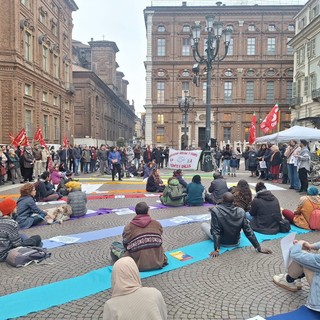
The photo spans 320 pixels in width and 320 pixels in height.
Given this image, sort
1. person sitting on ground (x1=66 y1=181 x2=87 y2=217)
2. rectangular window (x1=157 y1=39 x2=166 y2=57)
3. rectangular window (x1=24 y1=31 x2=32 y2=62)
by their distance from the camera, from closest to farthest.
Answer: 1. person sitting on ground (x1=66 y1=181 x2=87 y2=217)
2. rectangular window (x1=24 y1=31 x2=32 y2=62)
3. rectangular window (x1=157 y1=39 x2=166 y2=57)

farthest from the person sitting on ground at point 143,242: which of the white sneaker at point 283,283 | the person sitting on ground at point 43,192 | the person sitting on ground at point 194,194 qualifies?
the person sitting on ground at point 43,192

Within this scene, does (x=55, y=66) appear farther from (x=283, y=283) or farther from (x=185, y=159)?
(x=283, y=283)

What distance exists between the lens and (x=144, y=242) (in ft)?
16.4

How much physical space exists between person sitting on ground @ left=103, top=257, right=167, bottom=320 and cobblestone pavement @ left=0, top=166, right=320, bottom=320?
134 centimetres

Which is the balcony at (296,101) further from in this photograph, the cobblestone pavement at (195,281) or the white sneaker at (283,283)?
the white sneaker at (283,283)

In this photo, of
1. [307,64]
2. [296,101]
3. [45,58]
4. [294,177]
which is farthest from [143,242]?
[296,101]

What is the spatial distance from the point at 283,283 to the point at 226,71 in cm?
5252

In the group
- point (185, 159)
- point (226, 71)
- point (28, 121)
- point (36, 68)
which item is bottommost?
point (185, 159)

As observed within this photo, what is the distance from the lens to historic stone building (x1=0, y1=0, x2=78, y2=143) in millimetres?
26812

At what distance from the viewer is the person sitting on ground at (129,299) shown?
2707 mm

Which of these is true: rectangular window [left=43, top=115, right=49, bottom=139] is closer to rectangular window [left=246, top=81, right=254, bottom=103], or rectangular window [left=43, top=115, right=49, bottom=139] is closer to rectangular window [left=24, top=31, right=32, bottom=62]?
rectangular window [left=24, top=31, right=32, bottom=62]

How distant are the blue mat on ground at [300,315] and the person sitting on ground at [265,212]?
322 cm

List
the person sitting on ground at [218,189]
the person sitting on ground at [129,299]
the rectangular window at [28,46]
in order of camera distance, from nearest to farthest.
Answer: the person sitting on ground at [129,299] < the person sitting on ground at [218,189] < the rectangular window at [28,46]

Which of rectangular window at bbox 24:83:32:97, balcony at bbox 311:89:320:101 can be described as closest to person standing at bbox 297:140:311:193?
rectangular window at bbox 24:83:32:97
